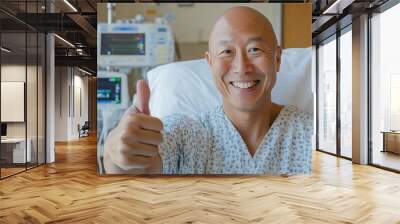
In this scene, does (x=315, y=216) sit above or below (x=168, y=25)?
below

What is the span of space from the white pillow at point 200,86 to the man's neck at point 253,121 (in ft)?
0.51

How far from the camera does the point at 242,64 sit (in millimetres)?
5230

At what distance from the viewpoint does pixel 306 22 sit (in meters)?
5.56

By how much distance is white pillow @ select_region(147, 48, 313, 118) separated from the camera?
5.38 metres

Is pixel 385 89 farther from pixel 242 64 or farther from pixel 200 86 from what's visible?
pixel 200 86

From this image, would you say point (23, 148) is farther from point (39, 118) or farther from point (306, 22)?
point (306, 22)

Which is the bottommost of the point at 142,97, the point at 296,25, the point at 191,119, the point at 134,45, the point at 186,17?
the point at 191,119

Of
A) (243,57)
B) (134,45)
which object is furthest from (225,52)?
(134,45)

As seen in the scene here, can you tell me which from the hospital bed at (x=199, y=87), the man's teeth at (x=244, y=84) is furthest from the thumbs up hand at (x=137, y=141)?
the man's teeth at (x=244, y=84)

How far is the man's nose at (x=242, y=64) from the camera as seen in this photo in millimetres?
5223

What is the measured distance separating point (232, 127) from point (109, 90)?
1.74 metres

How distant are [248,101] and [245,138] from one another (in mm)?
512

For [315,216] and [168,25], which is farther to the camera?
[168,25]

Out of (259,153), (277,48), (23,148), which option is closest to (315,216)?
(259,153)
